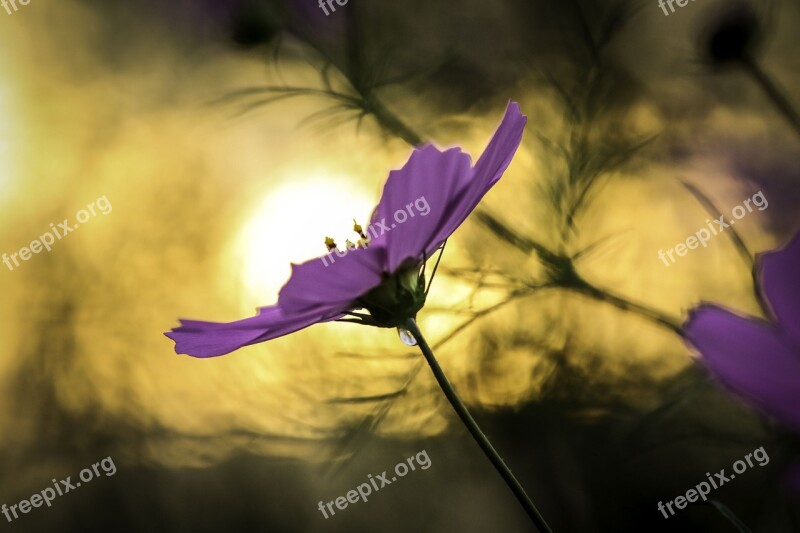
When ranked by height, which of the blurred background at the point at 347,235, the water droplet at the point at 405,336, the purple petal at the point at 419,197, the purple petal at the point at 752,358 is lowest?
the purple petal at the point at 752,358

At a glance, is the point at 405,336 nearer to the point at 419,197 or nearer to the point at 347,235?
the point at 419,197

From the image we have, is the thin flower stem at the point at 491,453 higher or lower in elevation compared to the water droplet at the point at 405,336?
lower

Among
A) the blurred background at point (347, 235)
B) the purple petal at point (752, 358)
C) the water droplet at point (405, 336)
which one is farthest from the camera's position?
the blurred background at point (347, 235)

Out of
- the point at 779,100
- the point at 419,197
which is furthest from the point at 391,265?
the point at 779,100

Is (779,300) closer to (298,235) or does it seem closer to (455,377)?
(298,235)

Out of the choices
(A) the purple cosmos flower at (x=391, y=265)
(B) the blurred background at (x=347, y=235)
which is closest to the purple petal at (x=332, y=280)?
(A) the purple cosmos flower at (x=391, y=265)

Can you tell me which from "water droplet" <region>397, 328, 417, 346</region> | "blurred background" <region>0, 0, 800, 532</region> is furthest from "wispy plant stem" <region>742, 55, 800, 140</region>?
"water droplet" <region>397, 328, 417, 346</region>

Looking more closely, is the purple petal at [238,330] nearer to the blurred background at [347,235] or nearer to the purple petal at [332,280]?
the purple petal at [332,280]

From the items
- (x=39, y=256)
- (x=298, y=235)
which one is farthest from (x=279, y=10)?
(x=39, y=256)
